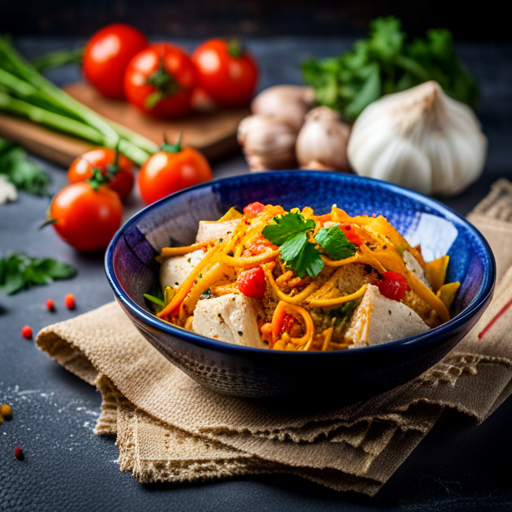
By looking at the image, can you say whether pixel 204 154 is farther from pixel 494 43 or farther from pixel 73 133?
pixel 494 43

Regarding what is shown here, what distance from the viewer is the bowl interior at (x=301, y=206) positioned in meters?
2.55

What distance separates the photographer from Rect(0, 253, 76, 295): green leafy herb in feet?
11.2

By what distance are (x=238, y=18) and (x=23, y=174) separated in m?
3.44

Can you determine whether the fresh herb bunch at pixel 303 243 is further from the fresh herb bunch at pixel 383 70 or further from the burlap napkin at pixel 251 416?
the fresh herb bunch at pixel 383 70

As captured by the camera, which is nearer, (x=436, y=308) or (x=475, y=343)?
(x=436, y=308)

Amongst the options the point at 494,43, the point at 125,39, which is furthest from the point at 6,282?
the point at 494,43

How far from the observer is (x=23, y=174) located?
4.44m

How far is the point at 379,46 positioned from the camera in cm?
456

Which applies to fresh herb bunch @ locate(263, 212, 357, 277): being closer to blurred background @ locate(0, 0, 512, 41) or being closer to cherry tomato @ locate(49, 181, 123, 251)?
cherry tomato @ locate(49, 181, 123, 251)

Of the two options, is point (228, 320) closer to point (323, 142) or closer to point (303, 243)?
point (303, 243)

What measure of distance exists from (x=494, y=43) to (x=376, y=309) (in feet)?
17.8

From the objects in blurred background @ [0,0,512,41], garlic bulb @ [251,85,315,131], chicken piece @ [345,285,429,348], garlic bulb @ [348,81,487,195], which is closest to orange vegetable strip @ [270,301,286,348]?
chicken piece @ [345,285,429,348]

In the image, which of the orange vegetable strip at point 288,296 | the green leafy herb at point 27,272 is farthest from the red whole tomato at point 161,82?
the orange vegetable strip at point 288,296

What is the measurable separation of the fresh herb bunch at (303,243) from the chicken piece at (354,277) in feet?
0.21
